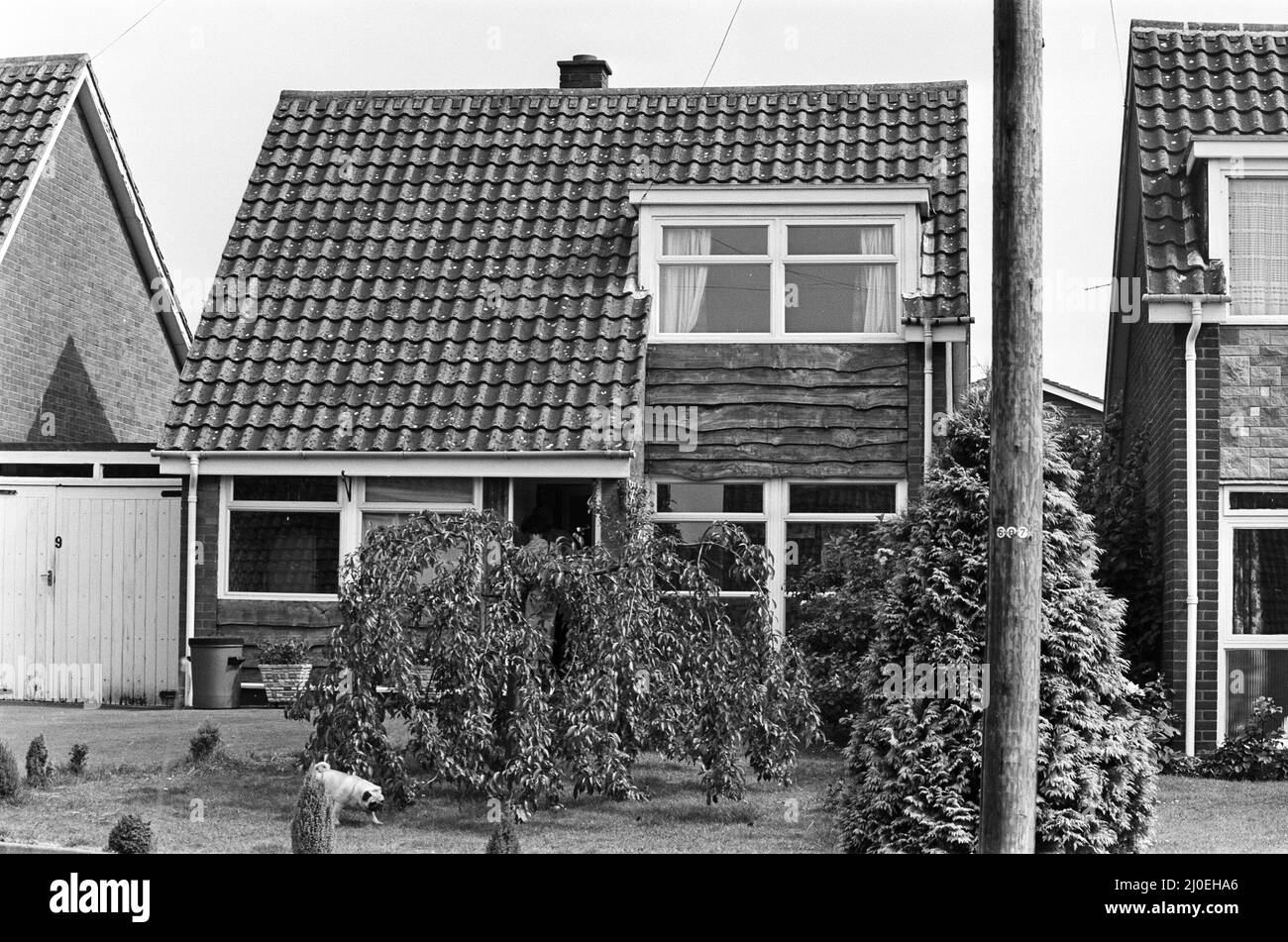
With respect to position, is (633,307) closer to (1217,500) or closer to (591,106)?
(591,106)

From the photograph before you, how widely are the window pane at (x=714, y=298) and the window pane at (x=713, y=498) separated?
1785 mm

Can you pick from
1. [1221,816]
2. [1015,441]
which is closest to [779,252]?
[1221,816]

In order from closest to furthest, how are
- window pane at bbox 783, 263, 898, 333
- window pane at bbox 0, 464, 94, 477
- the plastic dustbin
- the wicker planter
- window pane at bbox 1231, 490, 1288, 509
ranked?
window pane at bbox 1231, 490, 1288, 509
the wicker planter
the plastic dustbin
window pane at bbox 783, 263, 898, 333
window pane at bbox 0, 464, 94, 477

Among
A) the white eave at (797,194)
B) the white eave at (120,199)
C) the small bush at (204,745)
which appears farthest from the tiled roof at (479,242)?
the small bush at (204,745)

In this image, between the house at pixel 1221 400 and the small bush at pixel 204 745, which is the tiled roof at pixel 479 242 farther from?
the small bush at pixel 204 745

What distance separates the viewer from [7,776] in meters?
11.3

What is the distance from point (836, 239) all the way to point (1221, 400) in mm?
4727

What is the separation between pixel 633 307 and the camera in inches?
700

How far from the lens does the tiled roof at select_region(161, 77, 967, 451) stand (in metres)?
17.2

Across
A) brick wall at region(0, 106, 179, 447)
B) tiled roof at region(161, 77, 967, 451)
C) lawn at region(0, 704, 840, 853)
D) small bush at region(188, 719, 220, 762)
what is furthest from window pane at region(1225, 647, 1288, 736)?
brick wall at region(0, 106, 179, 447)

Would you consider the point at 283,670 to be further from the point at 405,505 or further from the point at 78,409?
the point at 78,409

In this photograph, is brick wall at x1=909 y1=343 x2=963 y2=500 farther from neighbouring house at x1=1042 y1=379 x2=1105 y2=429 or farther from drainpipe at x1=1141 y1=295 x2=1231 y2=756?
neighbouring house at x1=1042 y1=379 x2=1105 y2=429

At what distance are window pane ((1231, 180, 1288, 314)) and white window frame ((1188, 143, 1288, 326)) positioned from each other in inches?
2.5
